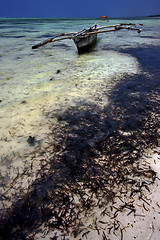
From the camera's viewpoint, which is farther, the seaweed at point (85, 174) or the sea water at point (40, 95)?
the sea water at point (40, 95)

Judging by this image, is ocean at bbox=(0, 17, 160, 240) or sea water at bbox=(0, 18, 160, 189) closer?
ocean at bbox=(0, 17, 160, 240)

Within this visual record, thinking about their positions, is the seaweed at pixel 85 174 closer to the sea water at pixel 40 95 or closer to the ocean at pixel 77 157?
the ocean at pixel 77 157

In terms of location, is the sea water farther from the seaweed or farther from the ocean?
the seaweed

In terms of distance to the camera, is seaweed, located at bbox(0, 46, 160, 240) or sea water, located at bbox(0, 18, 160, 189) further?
sea water, located at bbox(0, 18, 160, 189)

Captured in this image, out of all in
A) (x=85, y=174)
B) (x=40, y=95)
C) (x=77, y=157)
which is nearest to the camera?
(x=85, y=174)

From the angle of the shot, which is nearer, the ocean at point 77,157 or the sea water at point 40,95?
the ocean at point 77,157

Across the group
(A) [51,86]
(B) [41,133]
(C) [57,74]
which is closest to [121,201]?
(B) [41,133]

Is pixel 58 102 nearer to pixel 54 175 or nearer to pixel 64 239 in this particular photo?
pixel 54 175

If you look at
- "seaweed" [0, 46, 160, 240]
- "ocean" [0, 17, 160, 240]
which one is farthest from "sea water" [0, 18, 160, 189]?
"seaweed" [0, 46, 160, 240]

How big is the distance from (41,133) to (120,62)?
868cm

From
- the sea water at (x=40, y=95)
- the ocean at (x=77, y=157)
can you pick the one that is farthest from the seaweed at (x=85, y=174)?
the sea water at (x=40, y=95)

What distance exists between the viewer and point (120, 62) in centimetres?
1009

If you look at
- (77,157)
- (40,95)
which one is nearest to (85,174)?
(77,157)

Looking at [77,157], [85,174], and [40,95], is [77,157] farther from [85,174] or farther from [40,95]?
[40,95]
